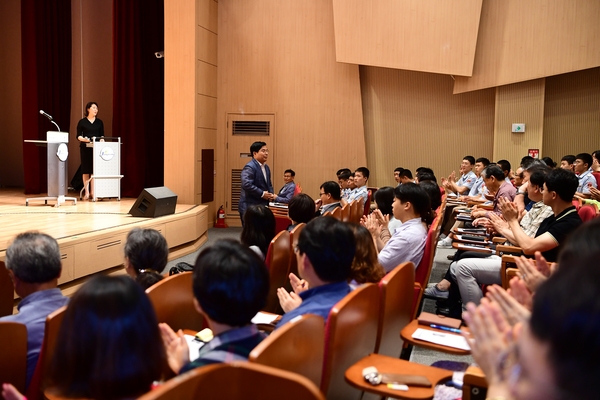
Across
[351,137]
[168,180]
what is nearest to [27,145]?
[168,180]

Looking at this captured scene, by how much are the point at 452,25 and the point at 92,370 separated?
310 inches

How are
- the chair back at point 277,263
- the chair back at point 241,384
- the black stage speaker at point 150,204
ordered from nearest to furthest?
1. the chair back at point 241,384
2. the chair back at point 277,263
3. the black stage speaker at point 150,204

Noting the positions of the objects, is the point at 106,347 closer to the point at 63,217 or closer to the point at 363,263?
the point at 363,263

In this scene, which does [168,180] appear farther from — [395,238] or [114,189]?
[395,238]

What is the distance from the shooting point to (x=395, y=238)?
338 cm

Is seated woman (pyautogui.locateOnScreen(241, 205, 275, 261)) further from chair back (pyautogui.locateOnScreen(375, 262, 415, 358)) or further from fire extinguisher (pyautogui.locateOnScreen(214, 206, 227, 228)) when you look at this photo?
fire extinguisher (pyautogui.locateOnScreen(214, 206, 227, 228))

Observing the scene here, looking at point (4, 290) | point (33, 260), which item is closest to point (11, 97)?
point (4, 290)

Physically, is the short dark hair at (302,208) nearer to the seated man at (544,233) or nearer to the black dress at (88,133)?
the seated man at (544,233)

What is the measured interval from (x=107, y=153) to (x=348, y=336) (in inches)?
259

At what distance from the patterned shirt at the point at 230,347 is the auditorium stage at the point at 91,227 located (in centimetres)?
312

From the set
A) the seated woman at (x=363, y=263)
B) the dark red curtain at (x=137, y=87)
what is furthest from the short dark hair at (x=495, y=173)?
the dark red curtain at (x=137, y=87)

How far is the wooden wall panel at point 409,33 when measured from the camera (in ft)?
26.5

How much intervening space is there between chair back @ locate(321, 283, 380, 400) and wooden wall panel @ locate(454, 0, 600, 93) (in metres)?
7.03

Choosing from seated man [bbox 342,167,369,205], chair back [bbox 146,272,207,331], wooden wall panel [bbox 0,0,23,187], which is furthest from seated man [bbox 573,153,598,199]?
wooden wall panel [bbox 0,0,23,187]
